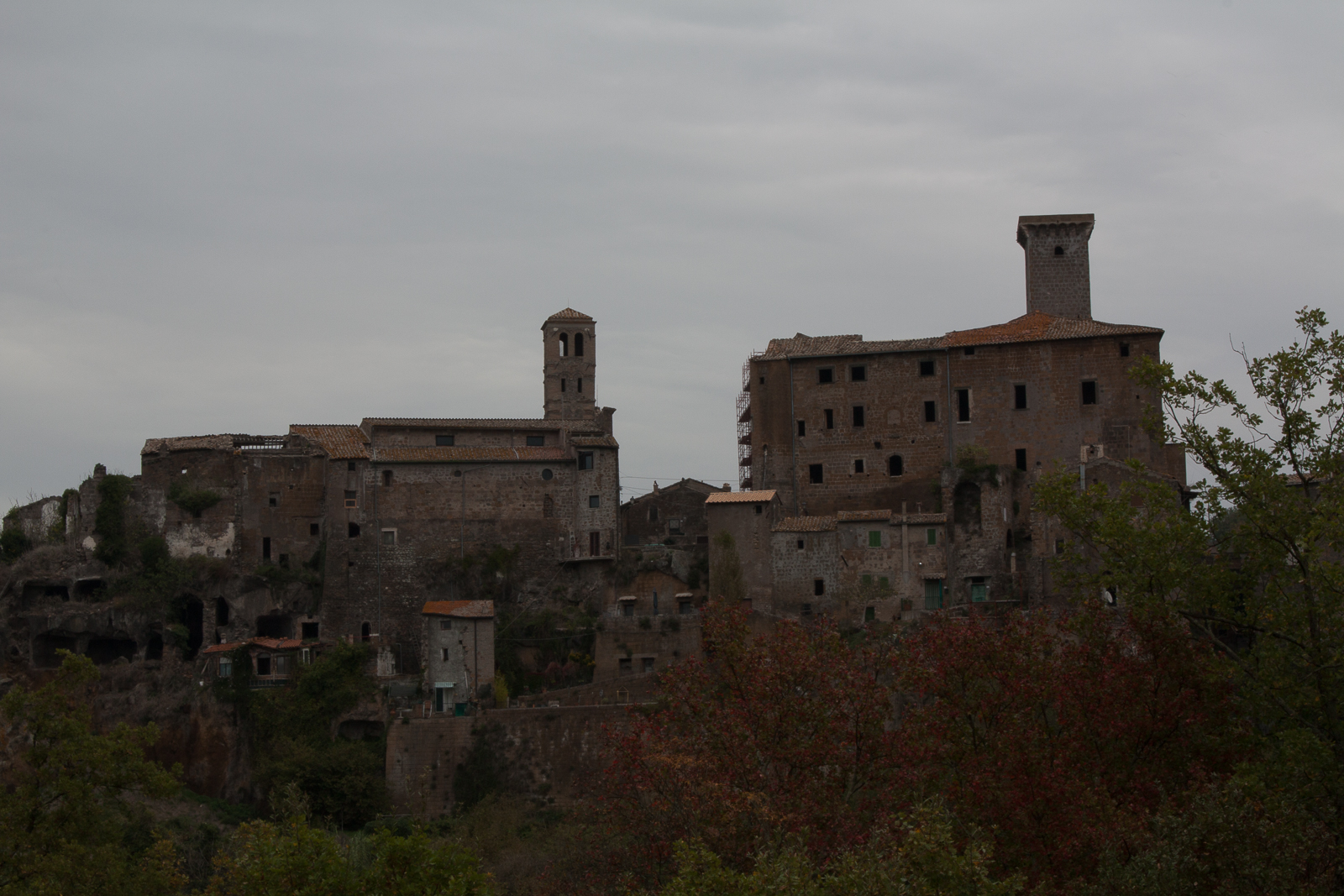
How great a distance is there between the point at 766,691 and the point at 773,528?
27103mm

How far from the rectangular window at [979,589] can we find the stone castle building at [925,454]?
7cm

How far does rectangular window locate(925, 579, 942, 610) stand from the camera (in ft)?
171

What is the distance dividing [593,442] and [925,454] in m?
12.1

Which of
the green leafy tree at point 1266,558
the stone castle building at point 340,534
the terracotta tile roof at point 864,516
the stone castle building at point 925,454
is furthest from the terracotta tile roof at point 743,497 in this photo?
the green leafy tree at point 1266,558

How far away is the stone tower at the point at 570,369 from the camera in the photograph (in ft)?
200

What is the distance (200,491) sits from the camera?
54969 mm

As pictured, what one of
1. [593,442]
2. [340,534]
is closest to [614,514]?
[593,442]

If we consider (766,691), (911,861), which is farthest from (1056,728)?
(911,861)

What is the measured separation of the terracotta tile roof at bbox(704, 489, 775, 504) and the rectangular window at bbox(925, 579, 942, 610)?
6131 mm

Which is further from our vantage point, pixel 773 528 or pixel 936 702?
pixel 773 528

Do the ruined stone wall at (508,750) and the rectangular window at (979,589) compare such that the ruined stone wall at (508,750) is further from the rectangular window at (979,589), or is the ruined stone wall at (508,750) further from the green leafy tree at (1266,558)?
the green leafy tree at (1266,558)

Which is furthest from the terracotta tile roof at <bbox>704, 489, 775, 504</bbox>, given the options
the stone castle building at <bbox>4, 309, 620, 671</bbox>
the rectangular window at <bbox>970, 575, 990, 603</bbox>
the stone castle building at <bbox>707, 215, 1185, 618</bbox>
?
the rectangular window at <bbox>970, 575, 990, 603</bbox>

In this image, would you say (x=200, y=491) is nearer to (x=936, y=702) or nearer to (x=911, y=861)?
(x=936, y=702)

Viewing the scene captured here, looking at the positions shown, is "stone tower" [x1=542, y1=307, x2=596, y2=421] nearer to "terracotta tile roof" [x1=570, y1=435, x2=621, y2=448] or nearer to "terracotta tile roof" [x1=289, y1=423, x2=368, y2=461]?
"terracotta tile roof" [x1=570, y1=435, x2=621, y2=448]
